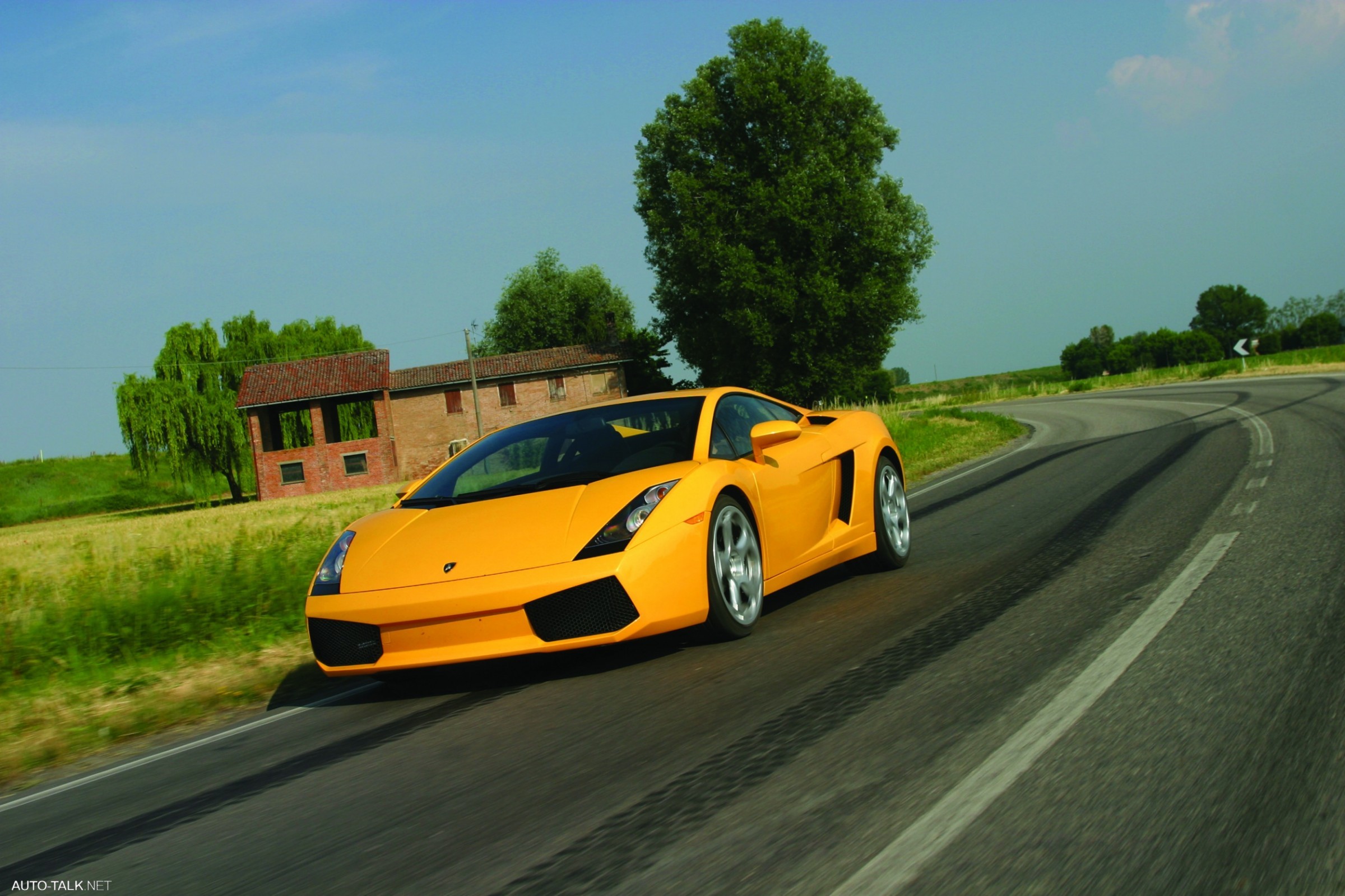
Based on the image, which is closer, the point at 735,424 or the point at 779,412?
the point at 735,424

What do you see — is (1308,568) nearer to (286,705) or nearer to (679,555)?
(679,555)

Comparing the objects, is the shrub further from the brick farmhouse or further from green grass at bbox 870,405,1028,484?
green grass at bbox 870,405,1028,484

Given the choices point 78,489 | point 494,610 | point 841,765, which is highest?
point 78,489

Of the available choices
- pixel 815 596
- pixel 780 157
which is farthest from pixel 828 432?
pixel 780 157

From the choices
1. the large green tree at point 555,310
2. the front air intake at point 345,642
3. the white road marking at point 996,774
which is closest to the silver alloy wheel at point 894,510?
the white road marking at point 996,774

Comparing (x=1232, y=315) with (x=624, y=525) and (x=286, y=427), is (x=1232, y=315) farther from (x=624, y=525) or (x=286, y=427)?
(x=624, y=525)

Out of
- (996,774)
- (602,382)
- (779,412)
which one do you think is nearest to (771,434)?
(779,412)

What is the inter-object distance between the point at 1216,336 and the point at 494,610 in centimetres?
14585

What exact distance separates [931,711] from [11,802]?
3.50 meters

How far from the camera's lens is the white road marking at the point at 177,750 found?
4145 mm

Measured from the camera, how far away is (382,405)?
5566cm

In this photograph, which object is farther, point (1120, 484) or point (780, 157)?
point (780, 157)

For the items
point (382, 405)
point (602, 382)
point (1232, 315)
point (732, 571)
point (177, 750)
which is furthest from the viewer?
point (1232, 315)

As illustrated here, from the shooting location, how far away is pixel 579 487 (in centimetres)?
523
